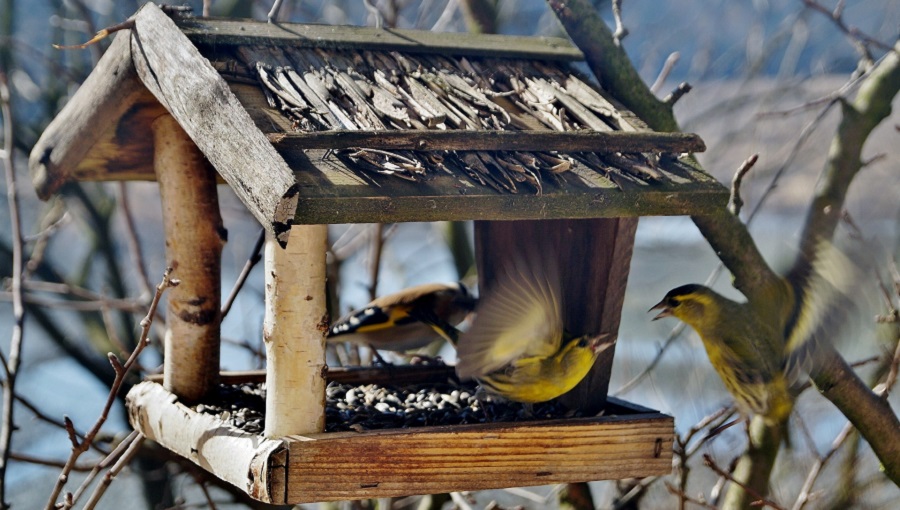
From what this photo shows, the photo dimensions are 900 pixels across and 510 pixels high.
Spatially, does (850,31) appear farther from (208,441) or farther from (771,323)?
(208,441)

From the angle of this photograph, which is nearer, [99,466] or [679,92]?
[99,466]

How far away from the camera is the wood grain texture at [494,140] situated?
1958 mm

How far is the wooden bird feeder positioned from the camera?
77.9 inches

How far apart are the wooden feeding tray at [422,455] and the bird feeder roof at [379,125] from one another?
532mm

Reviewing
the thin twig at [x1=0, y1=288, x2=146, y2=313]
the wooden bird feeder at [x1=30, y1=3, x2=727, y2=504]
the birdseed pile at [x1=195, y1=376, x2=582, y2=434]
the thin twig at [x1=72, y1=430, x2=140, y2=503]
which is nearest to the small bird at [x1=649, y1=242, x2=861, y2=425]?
the wooden bird feeder at [x1=30, y1=3, x2=727, y2=504]

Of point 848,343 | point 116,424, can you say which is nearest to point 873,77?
point 848,343

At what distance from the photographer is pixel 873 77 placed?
122 inches

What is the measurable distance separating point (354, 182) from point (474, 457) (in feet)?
2.40

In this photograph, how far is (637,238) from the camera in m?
5.10

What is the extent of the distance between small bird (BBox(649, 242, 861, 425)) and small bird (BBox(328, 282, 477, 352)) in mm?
763

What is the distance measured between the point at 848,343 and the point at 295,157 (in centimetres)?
149

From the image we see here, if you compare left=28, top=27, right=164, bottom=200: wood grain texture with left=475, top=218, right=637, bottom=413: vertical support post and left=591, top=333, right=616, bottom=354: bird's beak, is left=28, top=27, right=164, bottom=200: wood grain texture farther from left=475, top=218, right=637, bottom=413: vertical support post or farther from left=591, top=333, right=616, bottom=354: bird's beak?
left=591, top=333, right=616, bottom=354: bird's beak

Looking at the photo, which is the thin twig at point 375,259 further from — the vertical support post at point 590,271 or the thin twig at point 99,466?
the thin twig at point 99,466

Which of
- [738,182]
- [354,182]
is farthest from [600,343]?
[354,182]
